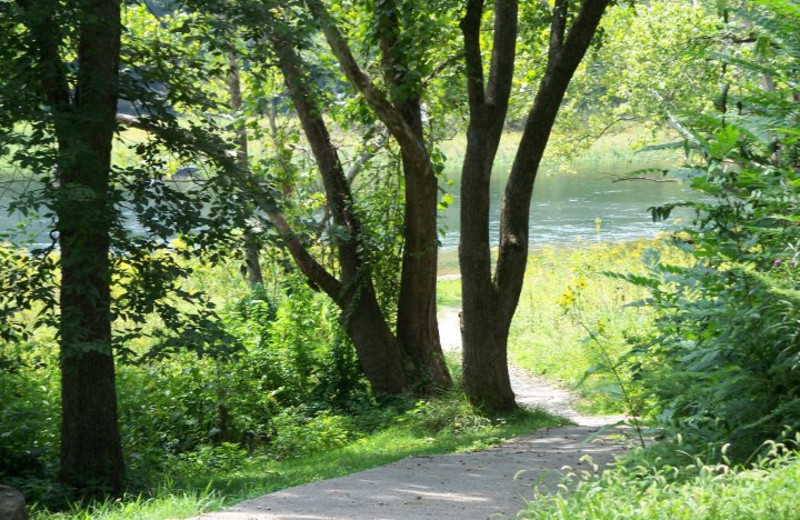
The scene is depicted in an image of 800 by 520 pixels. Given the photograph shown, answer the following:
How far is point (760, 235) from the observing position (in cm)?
517

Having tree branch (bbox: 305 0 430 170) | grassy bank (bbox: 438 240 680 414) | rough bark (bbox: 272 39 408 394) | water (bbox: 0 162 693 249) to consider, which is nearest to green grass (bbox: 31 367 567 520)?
rough bark (bbox: 272 39 408 394)

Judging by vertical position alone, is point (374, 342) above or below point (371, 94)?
below

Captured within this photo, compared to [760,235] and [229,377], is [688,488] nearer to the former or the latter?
[760,235]

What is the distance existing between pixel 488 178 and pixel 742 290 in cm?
609

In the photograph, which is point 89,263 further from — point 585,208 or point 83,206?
point 585,208

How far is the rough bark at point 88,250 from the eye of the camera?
7.45 m

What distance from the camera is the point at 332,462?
9.78m

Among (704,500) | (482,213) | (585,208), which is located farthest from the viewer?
(585,208)

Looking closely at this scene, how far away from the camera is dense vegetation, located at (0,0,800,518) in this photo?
5.02 metres

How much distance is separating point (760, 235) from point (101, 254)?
533 centimetres

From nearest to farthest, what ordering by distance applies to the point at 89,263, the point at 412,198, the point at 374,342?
the point at 89,263 < the point at 412,198 < the point at 374,342

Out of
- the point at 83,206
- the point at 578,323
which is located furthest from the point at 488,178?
the point at 578,323

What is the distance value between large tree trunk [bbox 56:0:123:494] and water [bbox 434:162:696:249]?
18973mm

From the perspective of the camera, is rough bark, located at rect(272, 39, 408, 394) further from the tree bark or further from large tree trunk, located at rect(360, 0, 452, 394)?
the tree bark
